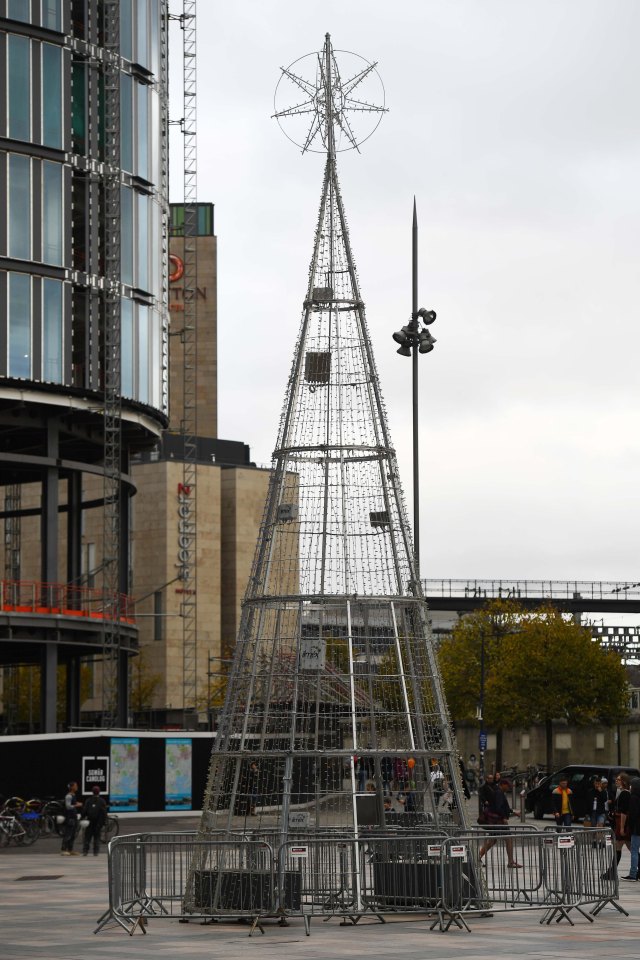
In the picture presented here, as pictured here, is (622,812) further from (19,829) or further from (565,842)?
(19,829)

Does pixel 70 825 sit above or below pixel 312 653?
below

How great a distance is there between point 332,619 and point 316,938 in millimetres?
4184

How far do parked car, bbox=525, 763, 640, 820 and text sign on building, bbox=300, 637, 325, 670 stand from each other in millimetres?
26458

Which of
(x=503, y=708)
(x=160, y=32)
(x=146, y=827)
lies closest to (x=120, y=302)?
(x=160, y=32)

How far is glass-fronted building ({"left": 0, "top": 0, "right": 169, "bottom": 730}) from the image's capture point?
5825 centimetres

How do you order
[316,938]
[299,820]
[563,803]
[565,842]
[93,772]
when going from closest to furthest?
[316,938] < [565,842] < [299,820] < [563,803] < [93,772]

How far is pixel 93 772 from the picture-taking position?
46.0 metres

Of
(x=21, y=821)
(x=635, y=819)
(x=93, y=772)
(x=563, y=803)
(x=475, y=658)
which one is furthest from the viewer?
(x=475, y=658)

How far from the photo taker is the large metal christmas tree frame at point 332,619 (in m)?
20.7

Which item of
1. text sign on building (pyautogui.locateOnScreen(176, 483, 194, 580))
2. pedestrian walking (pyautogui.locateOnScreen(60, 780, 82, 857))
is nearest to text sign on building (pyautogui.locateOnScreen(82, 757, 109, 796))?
pedestrian walking (pyautogui.locateOnScreen(60, 780, 82, 857))

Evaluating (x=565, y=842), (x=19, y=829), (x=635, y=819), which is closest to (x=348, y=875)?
(x=565, y=842)

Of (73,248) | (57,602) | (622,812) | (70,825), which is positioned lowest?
(70,825)

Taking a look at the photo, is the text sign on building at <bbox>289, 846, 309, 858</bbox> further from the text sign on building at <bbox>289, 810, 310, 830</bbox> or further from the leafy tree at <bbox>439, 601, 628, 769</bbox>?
the leafy tree at <bbox>439, 601, 628, 769</bbox>

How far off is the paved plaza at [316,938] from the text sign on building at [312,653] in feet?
10.2
